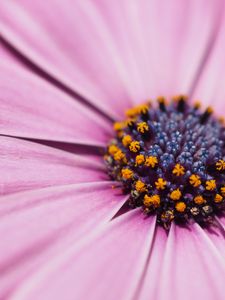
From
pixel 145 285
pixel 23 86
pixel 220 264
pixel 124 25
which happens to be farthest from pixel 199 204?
pixel 124 25

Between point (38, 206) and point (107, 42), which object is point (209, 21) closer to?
point (107, 42)

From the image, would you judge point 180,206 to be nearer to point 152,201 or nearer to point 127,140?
point 152,201

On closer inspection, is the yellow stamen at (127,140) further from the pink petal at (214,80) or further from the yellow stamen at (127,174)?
the pink petal at (214,80)

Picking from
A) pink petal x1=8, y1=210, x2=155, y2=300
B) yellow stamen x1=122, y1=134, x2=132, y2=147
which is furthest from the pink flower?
yellow stamen x1=122, y1=134, x2=132, y2=147

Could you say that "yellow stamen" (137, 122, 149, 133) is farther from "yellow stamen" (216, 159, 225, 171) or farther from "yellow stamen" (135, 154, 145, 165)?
"yellow stamen" (216, 159, 225, 171)

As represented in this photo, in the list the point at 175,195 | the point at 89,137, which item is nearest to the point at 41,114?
the point at 89,137

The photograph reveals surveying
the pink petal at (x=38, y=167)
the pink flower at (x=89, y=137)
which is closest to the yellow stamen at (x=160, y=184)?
the pink flower at (x=89, y=137)

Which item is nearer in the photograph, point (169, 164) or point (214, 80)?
point (169, 164)
